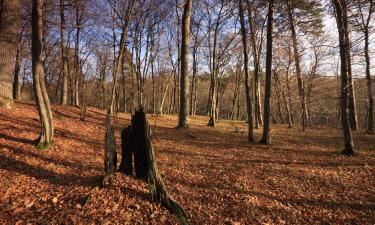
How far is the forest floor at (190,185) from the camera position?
202 inches

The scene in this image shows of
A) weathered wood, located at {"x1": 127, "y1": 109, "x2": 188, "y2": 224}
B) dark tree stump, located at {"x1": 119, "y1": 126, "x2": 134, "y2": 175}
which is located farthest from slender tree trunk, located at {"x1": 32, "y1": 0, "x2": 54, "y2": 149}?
weathered wood, located at {"x1": 127, "y1": 109, "x2": 188, "y2": 224}

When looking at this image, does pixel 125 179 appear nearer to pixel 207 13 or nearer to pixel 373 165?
pixel 373 165

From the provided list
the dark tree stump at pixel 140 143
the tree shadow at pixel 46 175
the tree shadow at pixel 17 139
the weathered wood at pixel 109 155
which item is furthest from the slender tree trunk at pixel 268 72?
the tree shadow at pixel 17 139

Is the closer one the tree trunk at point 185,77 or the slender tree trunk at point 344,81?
the slender tree trunk at point 344,81

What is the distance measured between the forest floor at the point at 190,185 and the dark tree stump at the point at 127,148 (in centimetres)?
19

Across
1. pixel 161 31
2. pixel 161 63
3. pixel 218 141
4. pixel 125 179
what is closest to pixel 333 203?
pixel 125 179

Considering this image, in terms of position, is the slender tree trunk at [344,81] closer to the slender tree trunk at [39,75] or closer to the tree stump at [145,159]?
the tree stump at [145,159]

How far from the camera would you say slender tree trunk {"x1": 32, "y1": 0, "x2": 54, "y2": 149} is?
24.9 ft

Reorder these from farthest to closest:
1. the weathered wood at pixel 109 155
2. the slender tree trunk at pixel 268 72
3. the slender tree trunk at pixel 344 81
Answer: the slender tree trunk at pixel 268 72
the slender tree trunk at pixel 344 81
the weathered wood at pixel 109 155

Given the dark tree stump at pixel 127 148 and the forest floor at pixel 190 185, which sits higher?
the dark tree stump at pixel 127 148

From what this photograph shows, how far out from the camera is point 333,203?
6301 mm

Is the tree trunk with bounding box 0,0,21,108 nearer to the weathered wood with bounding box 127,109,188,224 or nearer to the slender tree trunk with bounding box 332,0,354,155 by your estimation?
the weathered wood with bounding box 127,109,188,224

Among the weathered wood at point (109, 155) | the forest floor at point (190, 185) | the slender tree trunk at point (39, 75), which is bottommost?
the forest floor at point (190, 185)

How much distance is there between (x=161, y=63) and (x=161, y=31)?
9741 mm
